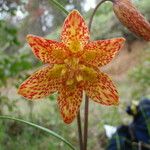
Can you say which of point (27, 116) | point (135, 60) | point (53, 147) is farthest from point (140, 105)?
point (135, 60)

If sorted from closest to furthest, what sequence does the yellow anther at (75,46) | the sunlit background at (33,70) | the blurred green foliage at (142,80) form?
the yellow anther at (75,46)
the sunlit background at (33,70)
the blurred green foliage at (142,80)

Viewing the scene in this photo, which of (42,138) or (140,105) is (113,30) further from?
(140,105)

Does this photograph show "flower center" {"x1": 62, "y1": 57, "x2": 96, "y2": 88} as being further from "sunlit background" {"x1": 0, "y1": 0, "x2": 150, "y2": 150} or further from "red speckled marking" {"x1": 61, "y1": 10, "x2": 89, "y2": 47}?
"sunlit background" {"x1": 0, "y1": 0, "x2": 150, "y2": 150}

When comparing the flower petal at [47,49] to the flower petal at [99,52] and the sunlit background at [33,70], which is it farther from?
the sunlit background at [33,70]

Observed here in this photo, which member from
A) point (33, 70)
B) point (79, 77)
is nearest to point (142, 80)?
point (33, 70)

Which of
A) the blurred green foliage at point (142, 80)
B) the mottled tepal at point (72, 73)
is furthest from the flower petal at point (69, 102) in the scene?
the blurred green foliage at point (142, 80)

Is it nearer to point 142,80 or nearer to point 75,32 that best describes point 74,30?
point 75,32

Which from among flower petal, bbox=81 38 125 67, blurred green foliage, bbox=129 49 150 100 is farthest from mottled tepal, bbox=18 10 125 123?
blurred green foliage, bbox=129 49 150 100
